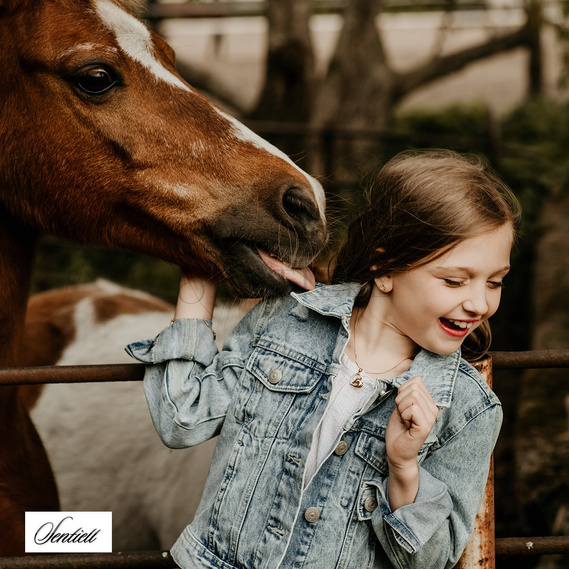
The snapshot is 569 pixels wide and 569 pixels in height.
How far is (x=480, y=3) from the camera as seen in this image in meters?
11.0

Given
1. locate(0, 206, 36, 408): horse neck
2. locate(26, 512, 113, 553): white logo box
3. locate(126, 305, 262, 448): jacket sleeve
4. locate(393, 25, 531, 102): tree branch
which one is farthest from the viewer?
locate(393, 25, 531, 102): tree branch

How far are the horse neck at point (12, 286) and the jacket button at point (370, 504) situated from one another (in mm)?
1166

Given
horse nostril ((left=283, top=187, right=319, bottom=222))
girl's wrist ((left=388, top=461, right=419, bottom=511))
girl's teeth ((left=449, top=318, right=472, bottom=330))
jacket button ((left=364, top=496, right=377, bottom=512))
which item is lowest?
jacket button ((left=364, top=496, right=377, bottom=512))

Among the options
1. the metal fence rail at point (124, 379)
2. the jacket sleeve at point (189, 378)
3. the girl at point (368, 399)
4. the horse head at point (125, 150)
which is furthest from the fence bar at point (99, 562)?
the horse head at point (125, 150)

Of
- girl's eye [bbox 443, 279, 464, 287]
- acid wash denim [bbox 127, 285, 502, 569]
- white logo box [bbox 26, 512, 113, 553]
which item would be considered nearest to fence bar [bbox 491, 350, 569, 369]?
acid wash denim [bbox 127, 285, 502, 569]

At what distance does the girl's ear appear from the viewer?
149 cm

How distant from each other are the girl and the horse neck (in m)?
0.62

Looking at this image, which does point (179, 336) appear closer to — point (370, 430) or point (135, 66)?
point (370, 430)

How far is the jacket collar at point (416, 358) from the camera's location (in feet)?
4.51

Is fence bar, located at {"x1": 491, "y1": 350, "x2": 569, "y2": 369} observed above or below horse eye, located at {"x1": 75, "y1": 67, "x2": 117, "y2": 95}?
below

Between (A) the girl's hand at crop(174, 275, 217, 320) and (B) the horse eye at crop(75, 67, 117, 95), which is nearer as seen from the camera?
(A) the girl's hand at crop(174, 275, 217, 320)

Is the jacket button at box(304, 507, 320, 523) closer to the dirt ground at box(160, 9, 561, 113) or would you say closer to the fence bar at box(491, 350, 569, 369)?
the fence bar at box(491, 350, 569, 369)

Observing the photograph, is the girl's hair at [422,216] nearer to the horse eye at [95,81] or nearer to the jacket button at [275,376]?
the jacket button at [275,376]

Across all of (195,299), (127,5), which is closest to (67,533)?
(195,299)
